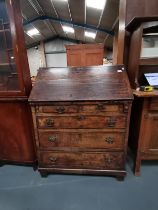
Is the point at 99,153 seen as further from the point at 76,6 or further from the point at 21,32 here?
the point at 76,6

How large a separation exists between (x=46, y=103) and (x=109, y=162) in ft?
3.30

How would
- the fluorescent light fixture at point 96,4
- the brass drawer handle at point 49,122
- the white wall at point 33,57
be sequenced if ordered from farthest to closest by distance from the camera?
the white wall at point 33,57, the fluorescent light fixture at point 96,4, the brass drawer handle at point 49,122

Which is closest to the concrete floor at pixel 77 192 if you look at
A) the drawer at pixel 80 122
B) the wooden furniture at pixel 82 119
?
the wooden furniture at pixel 82 119

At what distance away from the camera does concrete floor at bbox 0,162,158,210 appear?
1.52 m

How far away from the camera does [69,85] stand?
1700 mm

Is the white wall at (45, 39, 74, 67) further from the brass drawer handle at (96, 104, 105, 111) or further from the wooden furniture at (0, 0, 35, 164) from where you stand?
the brass drawer handle at (96, 104, 105, 111)

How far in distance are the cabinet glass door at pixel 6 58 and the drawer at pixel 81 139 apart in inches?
28.0

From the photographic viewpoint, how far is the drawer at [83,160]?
173 cm

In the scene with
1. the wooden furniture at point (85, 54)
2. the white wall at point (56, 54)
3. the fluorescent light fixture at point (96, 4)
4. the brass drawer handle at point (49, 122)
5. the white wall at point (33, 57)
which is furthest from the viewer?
the white wall at point (33, 57)

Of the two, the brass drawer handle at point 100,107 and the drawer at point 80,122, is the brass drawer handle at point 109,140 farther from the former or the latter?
the brass drawer handle at point 100,107

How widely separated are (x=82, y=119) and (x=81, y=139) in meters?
0.25

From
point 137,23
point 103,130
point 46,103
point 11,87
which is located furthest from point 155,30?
point 11,87

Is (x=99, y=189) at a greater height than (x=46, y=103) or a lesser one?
lesser

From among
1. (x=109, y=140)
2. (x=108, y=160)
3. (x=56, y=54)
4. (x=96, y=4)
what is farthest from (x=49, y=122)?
(x=56, y=54)
